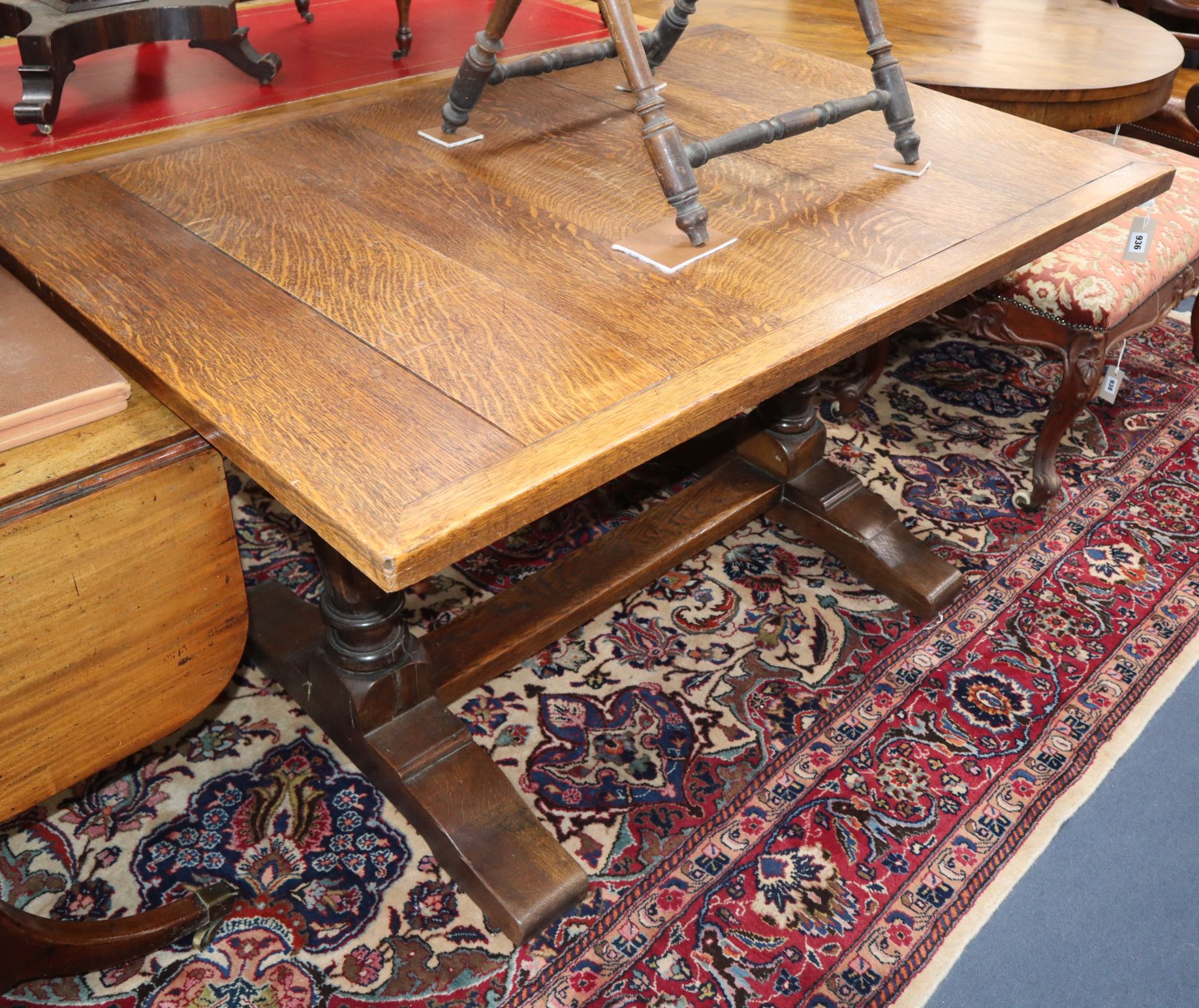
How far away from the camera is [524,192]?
4.23 ft

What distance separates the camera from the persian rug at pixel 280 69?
174 cm

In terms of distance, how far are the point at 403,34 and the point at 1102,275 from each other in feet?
4.47

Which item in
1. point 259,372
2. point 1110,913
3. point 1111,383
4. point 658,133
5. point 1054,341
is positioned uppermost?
point 658,133

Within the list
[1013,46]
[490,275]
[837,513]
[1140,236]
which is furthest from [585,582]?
[1013,46]

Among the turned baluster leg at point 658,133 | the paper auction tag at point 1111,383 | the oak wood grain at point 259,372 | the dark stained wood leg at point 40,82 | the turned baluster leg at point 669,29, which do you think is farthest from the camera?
the paper auction tag at point 1111,383

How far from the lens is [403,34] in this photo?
2.07 metres

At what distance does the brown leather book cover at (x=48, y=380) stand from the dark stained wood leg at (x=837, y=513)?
1099 millimetres

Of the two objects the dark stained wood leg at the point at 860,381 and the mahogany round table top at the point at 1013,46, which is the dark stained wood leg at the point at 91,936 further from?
the mahogany round table top at the point at 1013,46

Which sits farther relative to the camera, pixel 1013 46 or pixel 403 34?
pixel 1013 46

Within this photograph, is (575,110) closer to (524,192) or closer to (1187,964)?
(524,192)

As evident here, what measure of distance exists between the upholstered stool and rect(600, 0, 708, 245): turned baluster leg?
952 mm

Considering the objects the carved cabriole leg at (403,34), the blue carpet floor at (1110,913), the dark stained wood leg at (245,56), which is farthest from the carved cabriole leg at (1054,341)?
the dark stained wood leg at (245,56)

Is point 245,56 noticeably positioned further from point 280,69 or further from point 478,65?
point 478,65

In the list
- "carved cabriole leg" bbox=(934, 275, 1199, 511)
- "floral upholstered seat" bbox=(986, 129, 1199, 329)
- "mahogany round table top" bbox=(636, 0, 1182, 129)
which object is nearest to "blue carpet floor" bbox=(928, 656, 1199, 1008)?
"carved cabriole leg" bbox=(934, 275, 1199, 511)
